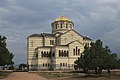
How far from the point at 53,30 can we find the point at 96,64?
49.0 metres

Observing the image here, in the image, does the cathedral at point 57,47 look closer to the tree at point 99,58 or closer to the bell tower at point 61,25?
the bell tower at point 61,25

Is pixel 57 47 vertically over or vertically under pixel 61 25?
under

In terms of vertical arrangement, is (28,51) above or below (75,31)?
below

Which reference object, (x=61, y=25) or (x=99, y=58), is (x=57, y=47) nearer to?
(x=61, y=25)

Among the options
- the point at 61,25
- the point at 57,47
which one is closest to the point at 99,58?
the point at 57,47

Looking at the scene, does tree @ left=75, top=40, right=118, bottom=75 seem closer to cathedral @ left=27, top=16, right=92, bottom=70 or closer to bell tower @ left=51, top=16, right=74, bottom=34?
cathedral @ left=27, top=16, right=92, bottom=70

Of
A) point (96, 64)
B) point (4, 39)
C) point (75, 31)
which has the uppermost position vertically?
point (75, 31)

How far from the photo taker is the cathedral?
95.3 metres

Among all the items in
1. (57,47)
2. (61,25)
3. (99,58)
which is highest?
(61,25)

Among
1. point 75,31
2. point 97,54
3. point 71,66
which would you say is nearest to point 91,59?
point 97,54

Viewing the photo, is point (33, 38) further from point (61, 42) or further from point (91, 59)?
point (91, 59)

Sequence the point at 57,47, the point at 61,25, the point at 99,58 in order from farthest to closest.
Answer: the point at 61,25 → the point at 57,47 → the point at 99,58

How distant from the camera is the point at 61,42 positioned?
100375 mm

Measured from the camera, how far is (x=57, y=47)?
94875 mm
